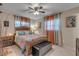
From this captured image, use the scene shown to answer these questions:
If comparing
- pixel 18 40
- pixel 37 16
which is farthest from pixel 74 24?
pixel 18 40

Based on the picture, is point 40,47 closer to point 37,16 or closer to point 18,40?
point 18,40

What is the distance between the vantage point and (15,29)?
1.26 m

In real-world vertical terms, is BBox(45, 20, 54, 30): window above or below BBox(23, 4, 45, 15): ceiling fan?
below

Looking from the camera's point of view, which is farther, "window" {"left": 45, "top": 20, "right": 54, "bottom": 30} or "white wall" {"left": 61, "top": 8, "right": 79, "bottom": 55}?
"window" {"left": 45, "top": 20, "right": 54, "bottom": 30}

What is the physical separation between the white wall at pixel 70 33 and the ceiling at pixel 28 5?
82 mm

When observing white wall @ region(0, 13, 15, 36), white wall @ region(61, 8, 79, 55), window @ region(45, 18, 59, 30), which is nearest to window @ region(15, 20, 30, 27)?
white wall @ region(0, 13, 15, 36)

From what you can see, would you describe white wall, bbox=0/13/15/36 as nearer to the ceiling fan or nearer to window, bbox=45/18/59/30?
the ceiling fan

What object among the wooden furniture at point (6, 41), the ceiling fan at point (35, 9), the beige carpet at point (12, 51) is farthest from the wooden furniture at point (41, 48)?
the ceiling fan at point (35, 9)

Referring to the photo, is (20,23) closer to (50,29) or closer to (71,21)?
(50,29)

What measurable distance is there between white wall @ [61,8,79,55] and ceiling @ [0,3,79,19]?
0.27ft

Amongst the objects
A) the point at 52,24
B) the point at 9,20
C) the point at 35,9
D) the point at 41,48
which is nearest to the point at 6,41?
the point at 9,20

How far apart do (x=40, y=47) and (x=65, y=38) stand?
42cm

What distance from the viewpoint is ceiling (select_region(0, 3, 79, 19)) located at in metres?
1.14

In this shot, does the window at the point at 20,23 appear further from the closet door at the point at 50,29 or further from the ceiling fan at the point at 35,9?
the closet door at the point at 50,29
